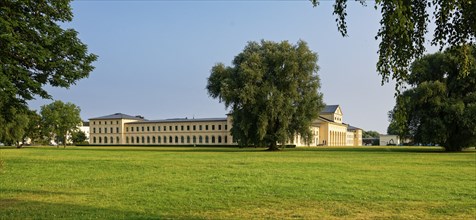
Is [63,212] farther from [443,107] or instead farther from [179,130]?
[179,130]

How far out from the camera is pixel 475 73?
51031 millimetres

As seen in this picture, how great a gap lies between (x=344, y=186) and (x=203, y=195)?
568cm

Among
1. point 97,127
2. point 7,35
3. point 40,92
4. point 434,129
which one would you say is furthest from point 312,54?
point 97,127

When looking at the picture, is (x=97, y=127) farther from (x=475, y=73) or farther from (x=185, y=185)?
(x=185, y=185)

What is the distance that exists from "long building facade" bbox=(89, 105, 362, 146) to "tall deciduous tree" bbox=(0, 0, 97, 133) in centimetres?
10228

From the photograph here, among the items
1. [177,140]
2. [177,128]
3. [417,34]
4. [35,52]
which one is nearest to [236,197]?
[417,34]

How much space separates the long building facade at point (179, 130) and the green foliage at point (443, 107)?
7081cm

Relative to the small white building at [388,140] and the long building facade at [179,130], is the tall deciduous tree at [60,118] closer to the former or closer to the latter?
the long building facade at [179,130]

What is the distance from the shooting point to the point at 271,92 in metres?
56.4

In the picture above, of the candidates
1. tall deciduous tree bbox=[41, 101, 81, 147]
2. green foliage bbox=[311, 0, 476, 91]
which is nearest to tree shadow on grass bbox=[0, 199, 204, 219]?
green foliage bbox=[311, 0, 476, 91]

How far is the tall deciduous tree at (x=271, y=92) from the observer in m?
55.7

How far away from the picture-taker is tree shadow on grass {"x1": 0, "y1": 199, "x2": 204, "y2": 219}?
401 inches

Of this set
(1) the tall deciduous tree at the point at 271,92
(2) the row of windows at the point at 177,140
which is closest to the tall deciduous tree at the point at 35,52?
(1) the tall deciduous tree at the point at 271,92

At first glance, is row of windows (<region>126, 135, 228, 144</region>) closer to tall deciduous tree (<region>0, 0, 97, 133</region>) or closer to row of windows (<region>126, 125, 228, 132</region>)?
row of windows (<region>126, 125, 228, 132</region>)
